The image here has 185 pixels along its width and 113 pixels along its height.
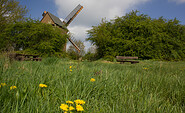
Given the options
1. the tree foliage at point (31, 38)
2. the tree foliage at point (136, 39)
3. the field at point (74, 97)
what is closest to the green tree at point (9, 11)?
the tree foliage at point (31, 38)

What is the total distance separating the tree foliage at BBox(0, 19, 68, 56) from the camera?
12438mm

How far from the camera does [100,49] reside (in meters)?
16.5

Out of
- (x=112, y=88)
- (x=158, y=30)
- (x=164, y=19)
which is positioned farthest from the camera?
(x=164, y=19)

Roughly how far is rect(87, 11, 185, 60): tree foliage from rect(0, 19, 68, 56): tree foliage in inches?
217

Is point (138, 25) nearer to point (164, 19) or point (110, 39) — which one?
point (110, 39)

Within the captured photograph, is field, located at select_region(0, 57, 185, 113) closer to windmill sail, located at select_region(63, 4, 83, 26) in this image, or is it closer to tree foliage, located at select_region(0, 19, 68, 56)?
tree foliage, located at select_region(0, 19, 68, 56)

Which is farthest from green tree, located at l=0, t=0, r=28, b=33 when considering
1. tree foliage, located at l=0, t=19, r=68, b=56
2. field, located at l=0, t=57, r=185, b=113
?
field, located at l=0, t=57, r=185, b=113

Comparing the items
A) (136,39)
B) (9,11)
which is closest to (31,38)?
(9,11)

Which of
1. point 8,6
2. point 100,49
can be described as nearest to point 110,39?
point 100,49

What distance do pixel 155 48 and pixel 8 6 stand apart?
1825 cm

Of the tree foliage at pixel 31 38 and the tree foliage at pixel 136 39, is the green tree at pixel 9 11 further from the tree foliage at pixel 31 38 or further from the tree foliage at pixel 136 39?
the tree foliage at pixel 136 39

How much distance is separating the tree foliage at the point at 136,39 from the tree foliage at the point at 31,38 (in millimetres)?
5522

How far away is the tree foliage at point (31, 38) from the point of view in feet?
40.8

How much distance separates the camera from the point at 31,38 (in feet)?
42.4
